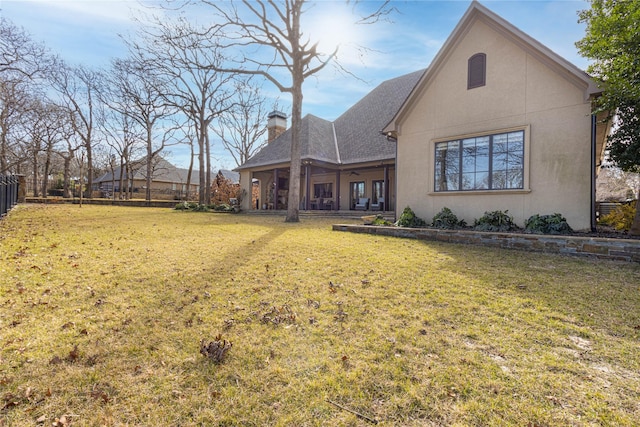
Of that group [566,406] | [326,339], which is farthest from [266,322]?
[566,406]

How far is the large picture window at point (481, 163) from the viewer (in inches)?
339

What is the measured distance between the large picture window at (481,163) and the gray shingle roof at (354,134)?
533 centimetres

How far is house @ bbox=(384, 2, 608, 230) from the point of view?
7664 mm

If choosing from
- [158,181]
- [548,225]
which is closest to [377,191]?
[548,225]

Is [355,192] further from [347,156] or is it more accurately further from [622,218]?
[622,218]

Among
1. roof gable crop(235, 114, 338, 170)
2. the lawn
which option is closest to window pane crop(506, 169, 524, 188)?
the lawn

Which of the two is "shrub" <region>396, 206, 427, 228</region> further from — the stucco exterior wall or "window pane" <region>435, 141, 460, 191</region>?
"window pane" <region>435, 141, 460, 191</region>

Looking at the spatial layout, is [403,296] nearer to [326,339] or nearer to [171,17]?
→ [326,339]

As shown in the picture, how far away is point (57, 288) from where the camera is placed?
372 centimetres

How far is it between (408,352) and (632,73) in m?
7.66

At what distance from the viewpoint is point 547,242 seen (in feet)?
20.5

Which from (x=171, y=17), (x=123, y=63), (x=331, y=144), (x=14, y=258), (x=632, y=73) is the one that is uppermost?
(x=123, y=63)

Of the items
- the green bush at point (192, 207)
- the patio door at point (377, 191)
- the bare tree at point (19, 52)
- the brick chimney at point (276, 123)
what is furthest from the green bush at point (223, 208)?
the bare tree at point (19, 52)

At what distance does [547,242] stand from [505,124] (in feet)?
13.6
